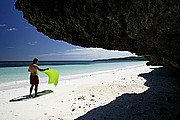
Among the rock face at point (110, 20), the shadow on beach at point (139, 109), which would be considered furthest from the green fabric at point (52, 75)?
the rock face at point (110, 20)

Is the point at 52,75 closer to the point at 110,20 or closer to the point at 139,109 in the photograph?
the point at 139,109

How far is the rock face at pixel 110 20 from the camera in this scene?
3852 mm

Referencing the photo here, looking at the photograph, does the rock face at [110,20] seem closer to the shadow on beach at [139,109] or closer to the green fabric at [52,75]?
the shadow on beach at [139,109]

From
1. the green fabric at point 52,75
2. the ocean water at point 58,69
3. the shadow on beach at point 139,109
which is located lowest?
the ocean water at point 58,69

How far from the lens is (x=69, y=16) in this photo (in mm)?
4262

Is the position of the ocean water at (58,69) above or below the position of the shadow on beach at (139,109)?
below

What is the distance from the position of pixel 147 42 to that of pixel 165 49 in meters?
0.62

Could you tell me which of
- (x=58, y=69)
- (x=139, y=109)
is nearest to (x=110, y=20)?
(x=139, y=109)

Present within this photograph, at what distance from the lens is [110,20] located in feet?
13.9

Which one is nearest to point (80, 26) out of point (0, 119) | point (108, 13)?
point (108, 13)

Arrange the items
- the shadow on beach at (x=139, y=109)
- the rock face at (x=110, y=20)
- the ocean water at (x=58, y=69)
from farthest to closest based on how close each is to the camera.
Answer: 1. the ocean water at (x=58, y=69)
2. the shadow on beach at (x=139, y=109)
3. the rock face at (x=110, y=20)

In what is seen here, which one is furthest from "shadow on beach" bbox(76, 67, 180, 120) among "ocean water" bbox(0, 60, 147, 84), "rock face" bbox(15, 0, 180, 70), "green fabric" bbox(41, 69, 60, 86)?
"ocean water" bbox(0, 60, 147, 84)

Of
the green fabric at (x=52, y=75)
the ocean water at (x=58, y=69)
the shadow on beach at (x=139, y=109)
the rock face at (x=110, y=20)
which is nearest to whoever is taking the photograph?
the rock face at (x=110, y=20)

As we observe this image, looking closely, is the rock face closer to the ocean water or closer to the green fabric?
the green fabric
